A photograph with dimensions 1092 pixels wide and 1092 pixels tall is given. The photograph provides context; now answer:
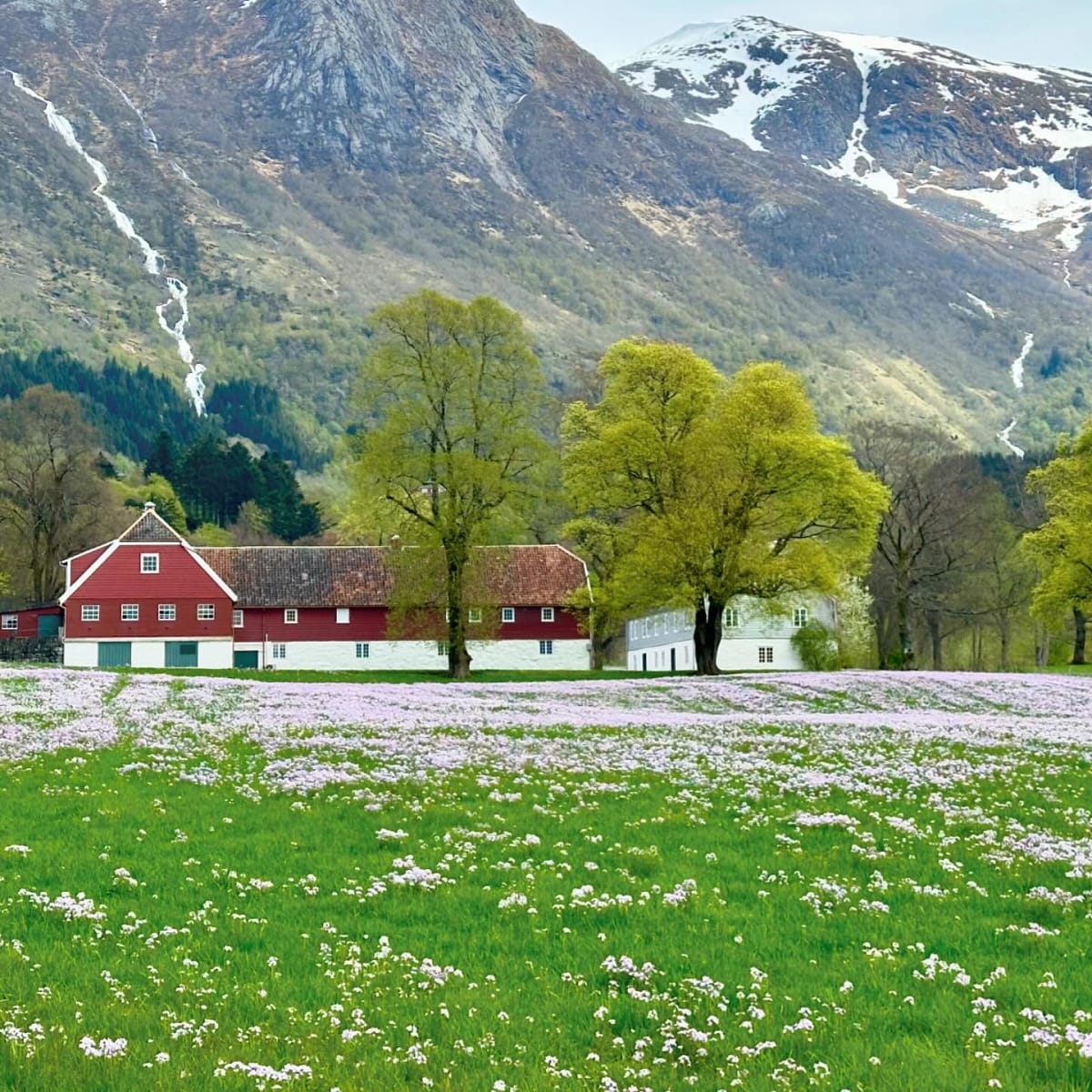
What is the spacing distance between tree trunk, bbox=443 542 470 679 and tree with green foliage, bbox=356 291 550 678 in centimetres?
8

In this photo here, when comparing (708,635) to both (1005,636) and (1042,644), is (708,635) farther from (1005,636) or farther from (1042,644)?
(1042,644)

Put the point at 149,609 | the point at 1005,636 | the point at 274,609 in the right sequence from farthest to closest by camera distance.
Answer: the point at 1005,636, the point at 274,609, the point at 149,609

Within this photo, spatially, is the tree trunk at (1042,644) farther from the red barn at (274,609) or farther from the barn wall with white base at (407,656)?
the red barn at (274,609)

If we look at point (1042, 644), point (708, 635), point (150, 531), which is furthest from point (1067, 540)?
point (150, 531)

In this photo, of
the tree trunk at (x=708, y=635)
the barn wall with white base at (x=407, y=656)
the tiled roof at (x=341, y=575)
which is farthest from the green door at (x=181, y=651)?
the tree trunk at (x=708, y=635)

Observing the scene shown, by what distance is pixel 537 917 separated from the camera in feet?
45.9

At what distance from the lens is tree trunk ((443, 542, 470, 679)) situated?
253 ft

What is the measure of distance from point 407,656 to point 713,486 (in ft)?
129

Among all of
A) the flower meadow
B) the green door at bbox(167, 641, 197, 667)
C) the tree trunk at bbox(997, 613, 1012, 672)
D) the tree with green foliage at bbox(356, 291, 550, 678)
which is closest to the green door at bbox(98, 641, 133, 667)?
the green door at bbox(167, 641, 197, 667)

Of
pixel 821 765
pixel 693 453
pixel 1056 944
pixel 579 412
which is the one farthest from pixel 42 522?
pixel 1056 944

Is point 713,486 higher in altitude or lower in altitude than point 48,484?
lower

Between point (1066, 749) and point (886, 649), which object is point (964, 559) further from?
point (1066, 749)

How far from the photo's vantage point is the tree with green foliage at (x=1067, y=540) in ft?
269

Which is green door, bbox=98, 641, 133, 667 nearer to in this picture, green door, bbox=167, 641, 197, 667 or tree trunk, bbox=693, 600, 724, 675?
green door, bbox=167, 641, 197, 667
